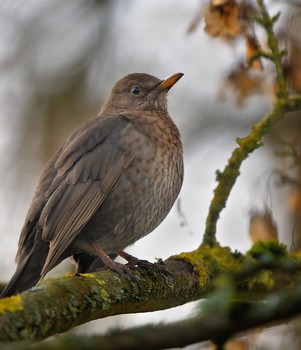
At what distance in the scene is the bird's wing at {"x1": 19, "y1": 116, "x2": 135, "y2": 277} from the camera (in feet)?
14.5

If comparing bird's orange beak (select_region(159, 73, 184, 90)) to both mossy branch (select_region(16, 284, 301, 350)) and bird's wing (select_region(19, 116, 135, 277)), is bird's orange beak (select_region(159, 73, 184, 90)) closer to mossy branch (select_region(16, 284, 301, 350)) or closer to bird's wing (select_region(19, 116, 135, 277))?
bird's wing (select_region(19, 116, 135, 277))

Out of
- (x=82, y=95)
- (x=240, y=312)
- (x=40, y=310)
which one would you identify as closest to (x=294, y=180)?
(x=40, y=310)

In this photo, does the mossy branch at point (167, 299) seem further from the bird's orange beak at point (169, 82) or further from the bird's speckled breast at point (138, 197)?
the bird's orange beak at point (169, 82)

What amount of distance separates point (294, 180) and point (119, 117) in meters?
1.42

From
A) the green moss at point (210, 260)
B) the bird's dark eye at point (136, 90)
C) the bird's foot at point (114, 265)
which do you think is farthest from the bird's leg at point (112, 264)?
the bird's dark eye at point (136, 90)

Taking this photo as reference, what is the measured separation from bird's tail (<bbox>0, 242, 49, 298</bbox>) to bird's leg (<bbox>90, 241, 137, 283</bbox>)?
0.35 metres

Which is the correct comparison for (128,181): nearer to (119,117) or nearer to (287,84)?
(119,117)

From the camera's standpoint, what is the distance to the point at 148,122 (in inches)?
204

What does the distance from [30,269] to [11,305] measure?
2047 millimetres

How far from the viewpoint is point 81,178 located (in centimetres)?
470

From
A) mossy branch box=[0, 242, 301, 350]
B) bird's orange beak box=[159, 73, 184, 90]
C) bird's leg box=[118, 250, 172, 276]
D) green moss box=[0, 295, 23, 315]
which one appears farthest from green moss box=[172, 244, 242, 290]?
bird's orange beak box=[159, 73, 184, 90]

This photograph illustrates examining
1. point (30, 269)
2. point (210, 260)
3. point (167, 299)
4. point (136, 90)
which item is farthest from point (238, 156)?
point (136, 90)

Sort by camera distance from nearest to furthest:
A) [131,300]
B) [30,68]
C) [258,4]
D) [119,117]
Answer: [131,300] < [258,4] < [119,117] < [30,68]

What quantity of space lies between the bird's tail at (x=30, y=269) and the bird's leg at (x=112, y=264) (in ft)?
1.14
